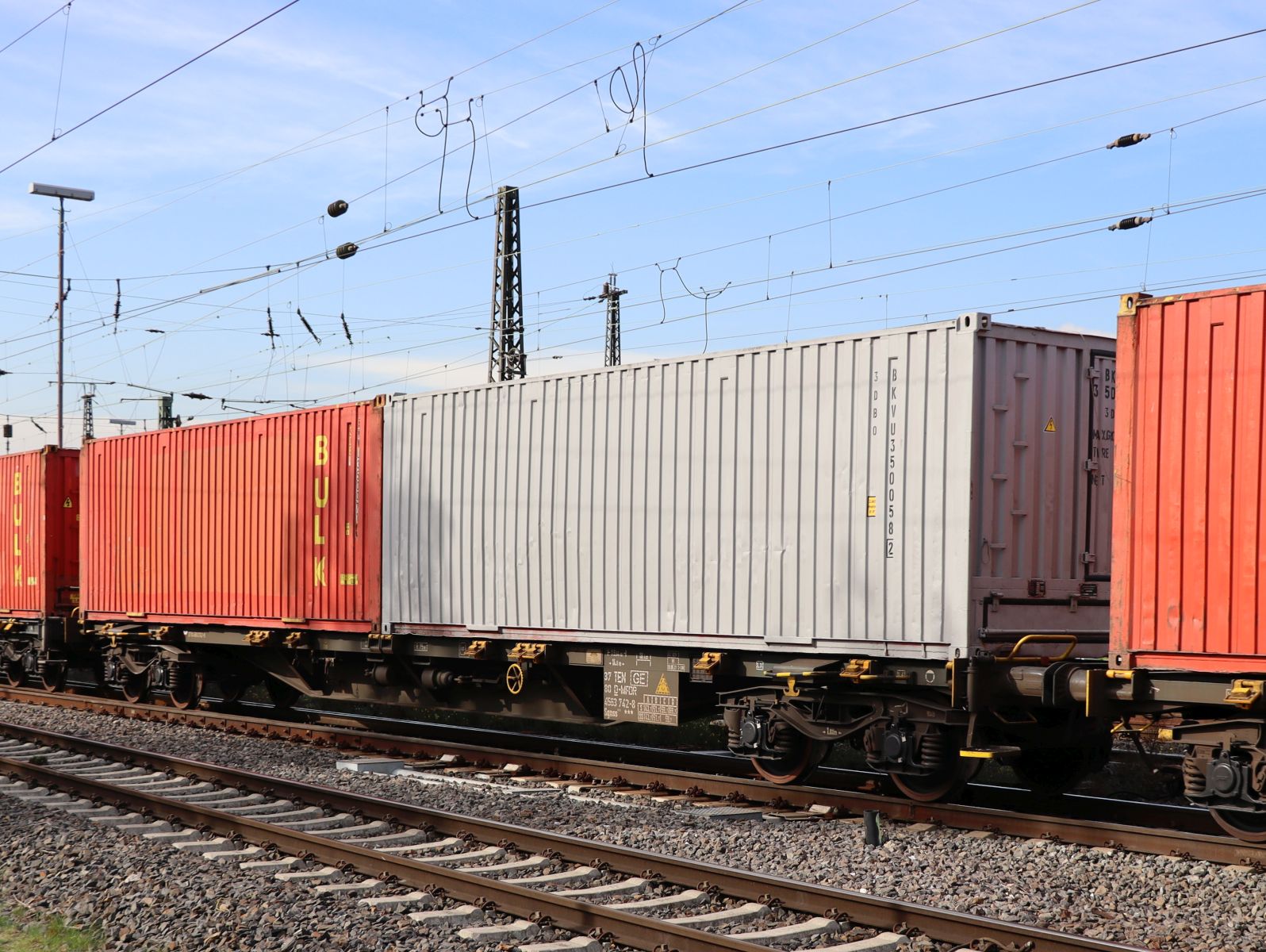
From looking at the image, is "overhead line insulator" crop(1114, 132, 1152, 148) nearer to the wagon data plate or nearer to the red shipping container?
the wagon data plate

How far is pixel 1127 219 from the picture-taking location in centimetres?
1547

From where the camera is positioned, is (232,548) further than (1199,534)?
Yes

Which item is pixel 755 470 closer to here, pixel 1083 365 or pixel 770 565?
pixel 770 565

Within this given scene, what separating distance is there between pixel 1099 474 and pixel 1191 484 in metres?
2.09

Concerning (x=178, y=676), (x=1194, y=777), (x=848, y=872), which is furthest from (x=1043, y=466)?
(x=178, y=676)

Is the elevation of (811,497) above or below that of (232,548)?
above

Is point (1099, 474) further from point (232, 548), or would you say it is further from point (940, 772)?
point (232, 548)

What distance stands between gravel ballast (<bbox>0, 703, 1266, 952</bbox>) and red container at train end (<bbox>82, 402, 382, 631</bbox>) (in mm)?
4616

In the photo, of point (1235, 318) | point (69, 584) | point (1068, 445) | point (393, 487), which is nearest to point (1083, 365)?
point (1068, 445)

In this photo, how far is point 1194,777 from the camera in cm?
870

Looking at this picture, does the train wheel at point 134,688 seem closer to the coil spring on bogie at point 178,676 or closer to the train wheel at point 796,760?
the coil spring on bogie at point 178,676

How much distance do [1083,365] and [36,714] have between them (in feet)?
49.6

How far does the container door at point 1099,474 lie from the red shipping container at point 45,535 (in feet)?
55.5

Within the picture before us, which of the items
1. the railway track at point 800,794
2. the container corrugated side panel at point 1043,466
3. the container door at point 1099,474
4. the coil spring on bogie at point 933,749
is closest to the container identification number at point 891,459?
the container corrugated side panel at point 1043,466
